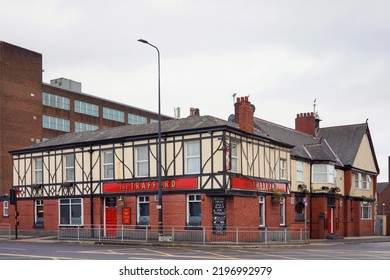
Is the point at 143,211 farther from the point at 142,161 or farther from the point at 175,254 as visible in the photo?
the point at 175,254

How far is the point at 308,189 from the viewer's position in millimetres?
42969

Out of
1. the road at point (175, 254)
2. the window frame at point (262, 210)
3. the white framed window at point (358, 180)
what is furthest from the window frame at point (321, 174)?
the road at point (175, 254)

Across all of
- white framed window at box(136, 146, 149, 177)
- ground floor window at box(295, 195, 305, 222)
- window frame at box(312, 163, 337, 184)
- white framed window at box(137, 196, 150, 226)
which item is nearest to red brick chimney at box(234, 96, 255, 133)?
white framed window at box(136, 146, 149, 177)

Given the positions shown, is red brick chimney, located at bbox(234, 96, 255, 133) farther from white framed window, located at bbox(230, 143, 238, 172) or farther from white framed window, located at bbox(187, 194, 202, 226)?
white framed window, located at bbox(187, 194, 202, 226)

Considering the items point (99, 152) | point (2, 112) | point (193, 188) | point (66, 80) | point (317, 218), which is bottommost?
point (317, 218)

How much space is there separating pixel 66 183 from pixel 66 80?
4793 cm

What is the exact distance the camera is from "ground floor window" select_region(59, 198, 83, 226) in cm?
3794

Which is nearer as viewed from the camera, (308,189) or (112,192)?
(112,192)

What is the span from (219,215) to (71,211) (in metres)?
12.0

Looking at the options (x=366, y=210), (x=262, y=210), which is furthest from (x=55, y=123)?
(x=262, y=210)

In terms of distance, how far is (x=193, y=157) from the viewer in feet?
108

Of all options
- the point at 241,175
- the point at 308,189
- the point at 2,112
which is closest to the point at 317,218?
the point at 308,189

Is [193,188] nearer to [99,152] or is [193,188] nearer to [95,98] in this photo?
[99,152]

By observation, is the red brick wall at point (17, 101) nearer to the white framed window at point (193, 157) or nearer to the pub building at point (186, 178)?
the pub building at point (186, 178)
